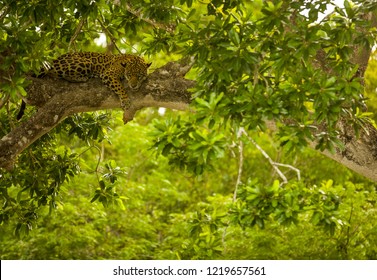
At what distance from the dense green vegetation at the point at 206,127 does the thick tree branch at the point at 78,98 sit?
248 millimetres

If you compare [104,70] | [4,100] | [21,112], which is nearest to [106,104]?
[104,70]

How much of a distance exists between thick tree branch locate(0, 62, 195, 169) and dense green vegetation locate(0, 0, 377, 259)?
25 cm

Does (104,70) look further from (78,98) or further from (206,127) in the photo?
(206,127)

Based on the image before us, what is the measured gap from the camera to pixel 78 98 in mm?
5742

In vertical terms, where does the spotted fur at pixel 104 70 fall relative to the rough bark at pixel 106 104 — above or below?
above

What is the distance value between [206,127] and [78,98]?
101 centimetres

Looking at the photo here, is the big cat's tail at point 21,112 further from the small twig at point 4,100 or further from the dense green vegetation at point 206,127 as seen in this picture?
the small twig at point 4,100

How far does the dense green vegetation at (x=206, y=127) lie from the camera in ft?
14.0

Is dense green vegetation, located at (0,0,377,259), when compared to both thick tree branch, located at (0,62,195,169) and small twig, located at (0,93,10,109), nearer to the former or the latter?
small twig, located at (0,93,10,109)

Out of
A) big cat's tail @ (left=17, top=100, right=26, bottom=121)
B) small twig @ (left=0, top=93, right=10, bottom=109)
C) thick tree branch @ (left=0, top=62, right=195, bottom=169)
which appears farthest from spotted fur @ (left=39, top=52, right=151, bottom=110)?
big cat's tail @ (left=17, top=100, right=26, bottom=121)

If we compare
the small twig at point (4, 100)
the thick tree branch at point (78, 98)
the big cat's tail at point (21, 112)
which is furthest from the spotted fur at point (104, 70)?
the big cat's tail at point (21, 112)

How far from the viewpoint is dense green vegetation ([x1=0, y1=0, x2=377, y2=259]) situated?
428cm

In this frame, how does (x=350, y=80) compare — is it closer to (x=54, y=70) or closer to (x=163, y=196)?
(x=54, y=70)

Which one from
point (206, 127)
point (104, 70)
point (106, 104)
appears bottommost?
point (206, 127)
